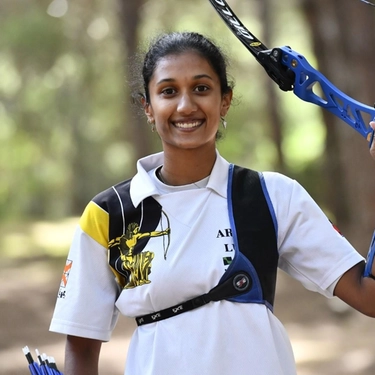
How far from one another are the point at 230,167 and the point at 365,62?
18.0ft

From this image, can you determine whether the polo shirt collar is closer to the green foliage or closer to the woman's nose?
the woman's nose

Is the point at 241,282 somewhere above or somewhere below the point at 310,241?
below

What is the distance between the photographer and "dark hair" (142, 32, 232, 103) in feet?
7.17

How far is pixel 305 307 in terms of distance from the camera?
372 inches

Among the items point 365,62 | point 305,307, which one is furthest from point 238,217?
point 305,307

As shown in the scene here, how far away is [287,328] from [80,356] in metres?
6.68

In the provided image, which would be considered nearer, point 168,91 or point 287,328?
point 168,91

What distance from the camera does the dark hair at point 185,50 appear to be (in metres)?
2.19

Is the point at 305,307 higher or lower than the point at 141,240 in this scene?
higher

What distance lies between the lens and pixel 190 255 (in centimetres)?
201

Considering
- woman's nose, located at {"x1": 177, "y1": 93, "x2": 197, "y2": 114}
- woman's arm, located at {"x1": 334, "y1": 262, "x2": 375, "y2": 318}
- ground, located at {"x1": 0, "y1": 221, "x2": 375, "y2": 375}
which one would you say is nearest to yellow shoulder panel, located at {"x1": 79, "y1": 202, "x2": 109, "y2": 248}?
woman's nose, located at {"x1": 177, "y1": 93, "x2": 197, "y2": 114}

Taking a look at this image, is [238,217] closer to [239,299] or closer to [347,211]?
[239,299]

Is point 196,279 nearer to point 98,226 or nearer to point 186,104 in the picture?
point 98,226

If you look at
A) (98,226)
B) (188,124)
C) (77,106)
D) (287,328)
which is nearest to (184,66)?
(188,124)
